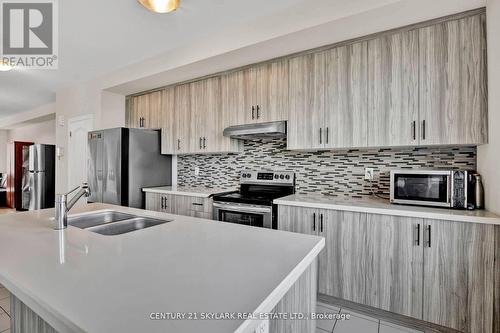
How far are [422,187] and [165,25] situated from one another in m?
2.66

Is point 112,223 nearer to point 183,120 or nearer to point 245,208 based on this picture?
point 245,208

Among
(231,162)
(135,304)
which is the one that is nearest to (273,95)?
(231,162)

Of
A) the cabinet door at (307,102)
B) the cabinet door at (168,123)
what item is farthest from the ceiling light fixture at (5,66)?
the cabinet door at (307,102)

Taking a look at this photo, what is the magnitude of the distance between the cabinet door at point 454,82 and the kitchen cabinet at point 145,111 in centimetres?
322

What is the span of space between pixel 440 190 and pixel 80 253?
2.31 meters

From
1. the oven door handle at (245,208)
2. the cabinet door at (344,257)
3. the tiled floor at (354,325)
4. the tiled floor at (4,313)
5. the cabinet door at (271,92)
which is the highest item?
the cabinet door at (271,92)

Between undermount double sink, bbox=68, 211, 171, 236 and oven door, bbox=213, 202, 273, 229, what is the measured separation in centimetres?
106

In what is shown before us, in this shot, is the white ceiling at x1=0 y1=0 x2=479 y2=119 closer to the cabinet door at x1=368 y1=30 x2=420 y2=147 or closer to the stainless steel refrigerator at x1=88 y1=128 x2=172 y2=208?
the cabinet door at x1=368 y1=30 x2=420 y2=147

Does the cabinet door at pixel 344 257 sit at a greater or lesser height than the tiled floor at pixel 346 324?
greater

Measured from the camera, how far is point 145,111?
12.8ft

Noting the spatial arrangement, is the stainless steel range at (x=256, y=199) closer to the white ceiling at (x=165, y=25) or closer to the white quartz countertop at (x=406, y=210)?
the white quartz countertop at (x=406, y=210)

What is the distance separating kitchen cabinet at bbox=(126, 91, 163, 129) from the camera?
12.3 feet

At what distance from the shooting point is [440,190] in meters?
1.92

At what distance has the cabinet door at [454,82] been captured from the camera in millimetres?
1819
